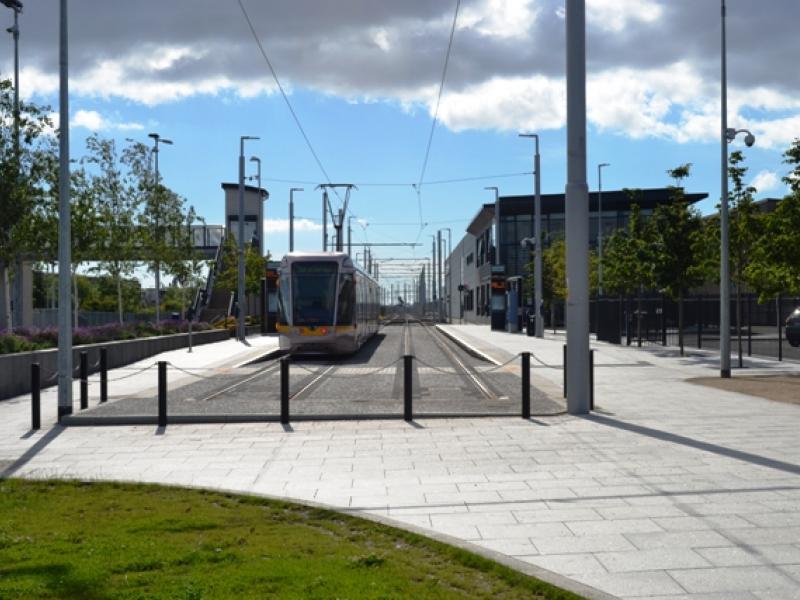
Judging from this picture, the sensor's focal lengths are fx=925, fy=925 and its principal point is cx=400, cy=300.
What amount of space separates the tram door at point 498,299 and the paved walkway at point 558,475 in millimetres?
39889

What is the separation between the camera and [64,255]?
1343cm

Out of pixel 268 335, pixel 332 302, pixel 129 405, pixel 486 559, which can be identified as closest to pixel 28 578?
pixel 486 559

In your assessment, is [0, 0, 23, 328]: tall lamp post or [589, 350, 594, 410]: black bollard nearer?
[589, 350, 594, 410]: black bollard

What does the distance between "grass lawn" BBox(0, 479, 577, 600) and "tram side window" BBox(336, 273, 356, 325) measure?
1951 cm

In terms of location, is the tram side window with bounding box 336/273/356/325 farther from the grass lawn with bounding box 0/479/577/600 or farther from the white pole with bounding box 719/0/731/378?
the grass lawn with bounding box 0/479/577/600

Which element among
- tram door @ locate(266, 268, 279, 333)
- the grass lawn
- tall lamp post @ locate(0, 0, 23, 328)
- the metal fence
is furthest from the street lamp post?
the grass lawn

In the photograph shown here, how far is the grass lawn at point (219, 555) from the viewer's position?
486 cm

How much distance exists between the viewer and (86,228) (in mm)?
26422

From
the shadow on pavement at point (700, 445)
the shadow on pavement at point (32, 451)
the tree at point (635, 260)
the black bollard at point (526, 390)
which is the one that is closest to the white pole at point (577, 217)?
the shadow on pavement at point (700, 445)

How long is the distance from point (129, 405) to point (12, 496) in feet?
22.4

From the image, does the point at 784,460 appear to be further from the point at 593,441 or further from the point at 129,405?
the point at 129,405

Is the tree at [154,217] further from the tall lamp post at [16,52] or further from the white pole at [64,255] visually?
the white pole at [64,255]

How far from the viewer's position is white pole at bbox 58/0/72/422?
13258mm

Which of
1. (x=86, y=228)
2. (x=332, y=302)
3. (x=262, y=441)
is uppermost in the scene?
(x=86, y=228)
